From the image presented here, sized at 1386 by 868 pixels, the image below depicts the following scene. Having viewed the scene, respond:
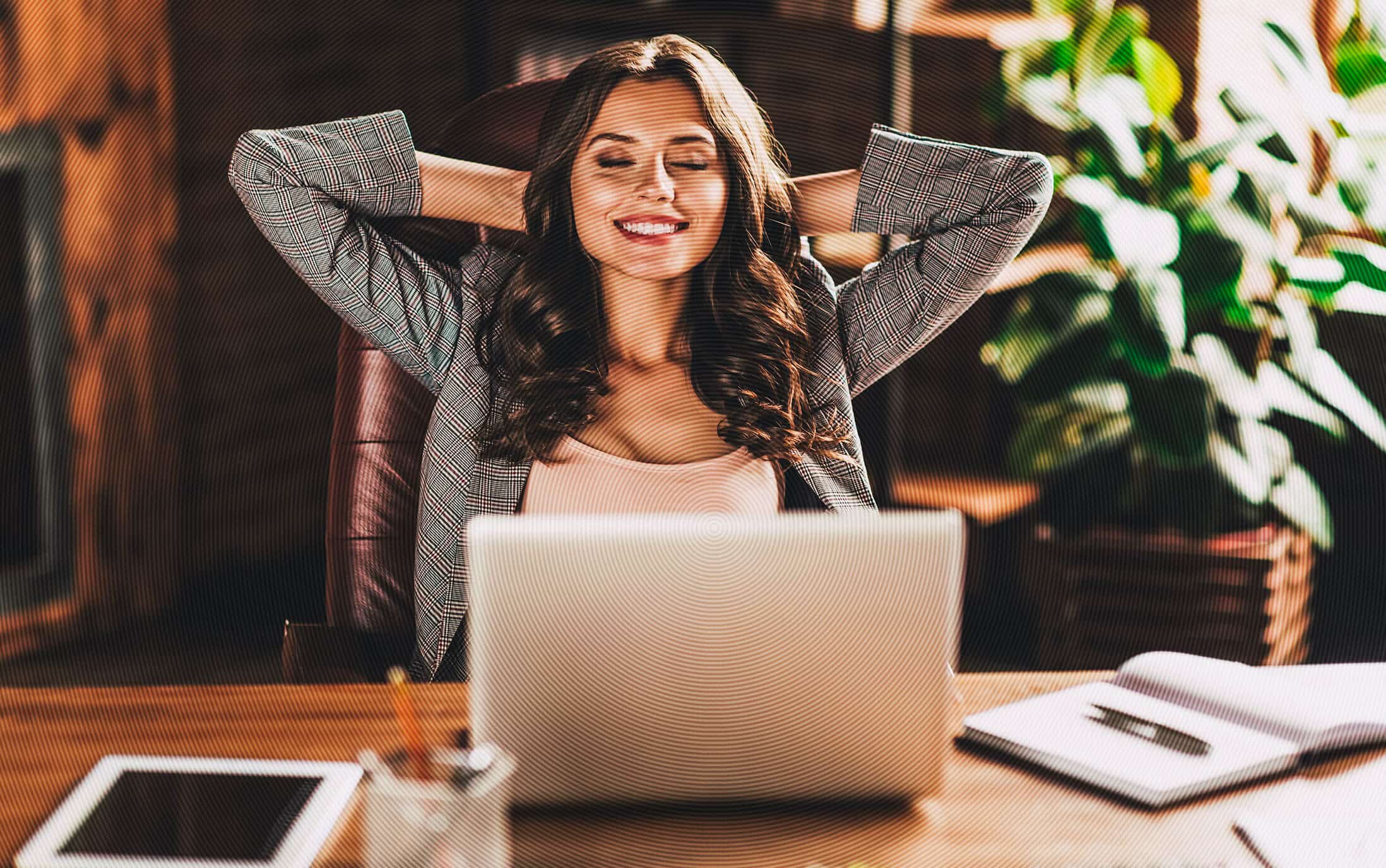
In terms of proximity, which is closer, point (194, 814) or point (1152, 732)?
point (194, 814)

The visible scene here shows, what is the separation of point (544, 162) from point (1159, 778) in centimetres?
98

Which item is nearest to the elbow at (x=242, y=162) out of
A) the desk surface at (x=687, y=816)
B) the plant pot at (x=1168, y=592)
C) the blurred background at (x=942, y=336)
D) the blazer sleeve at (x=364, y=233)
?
the blazer sleeve at (x=364, y=233)

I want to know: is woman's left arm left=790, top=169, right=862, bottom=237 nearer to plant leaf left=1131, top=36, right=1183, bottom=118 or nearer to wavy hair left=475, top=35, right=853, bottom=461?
wavy hair left=475, top=35, right=853, bottom=461

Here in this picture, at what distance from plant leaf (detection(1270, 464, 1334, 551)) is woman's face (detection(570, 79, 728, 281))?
1707 mm

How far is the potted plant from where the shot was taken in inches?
103

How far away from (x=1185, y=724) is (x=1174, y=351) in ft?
5.73

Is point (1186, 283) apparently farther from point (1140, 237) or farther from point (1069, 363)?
point (1069, 363)

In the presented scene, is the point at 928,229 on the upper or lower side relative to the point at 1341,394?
upper

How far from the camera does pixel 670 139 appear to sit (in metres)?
1.53

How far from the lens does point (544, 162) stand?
60.7 inches

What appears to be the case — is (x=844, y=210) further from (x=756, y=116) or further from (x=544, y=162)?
(x=544, y=162)

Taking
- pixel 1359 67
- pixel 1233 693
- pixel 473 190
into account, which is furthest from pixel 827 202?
pixel 1359 67

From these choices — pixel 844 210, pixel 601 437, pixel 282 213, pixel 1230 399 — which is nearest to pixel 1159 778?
pixel 601 437

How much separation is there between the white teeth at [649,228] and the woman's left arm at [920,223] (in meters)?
0.24
